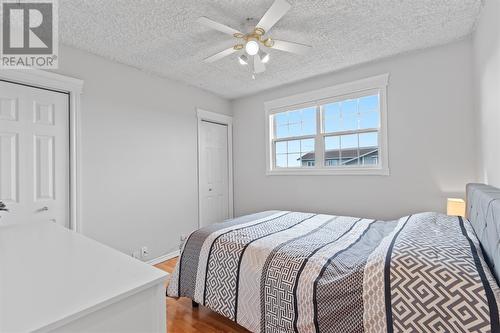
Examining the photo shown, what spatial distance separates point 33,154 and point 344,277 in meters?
2.85

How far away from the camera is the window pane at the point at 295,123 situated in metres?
3.71

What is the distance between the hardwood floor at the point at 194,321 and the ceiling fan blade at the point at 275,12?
238 cm

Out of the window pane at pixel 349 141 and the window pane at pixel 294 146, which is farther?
the window pane at pixel 294 146

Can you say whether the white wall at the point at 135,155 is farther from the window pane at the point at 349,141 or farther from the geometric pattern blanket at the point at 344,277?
the window pane at the point at 349,141

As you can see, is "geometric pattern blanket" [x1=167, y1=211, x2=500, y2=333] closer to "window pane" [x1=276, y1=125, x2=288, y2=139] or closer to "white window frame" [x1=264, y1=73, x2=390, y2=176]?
"white window frame" [x1=264, y1=73, x2=390, y2=176]

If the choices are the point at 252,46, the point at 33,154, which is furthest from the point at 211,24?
the point at 33,154

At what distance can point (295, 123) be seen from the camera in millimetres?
3887

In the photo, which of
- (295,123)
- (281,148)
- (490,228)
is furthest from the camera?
(281,148)

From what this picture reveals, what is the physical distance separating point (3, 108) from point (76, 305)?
8.02 ft

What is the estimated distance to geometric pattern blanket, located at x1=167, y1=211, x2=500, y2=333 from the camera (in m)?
1.13

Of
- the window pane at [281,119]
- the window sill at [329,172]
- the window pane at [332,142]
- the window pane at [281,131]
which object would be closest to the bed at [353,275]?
the window sill at [329,172]

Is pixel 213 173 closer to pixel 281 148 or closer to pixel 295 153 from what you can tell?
pixel 281 148

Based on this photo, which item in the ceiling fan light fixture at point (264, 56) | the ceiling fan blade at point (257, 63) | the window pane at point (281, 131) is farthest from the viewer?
the window pane at point (281, 131)

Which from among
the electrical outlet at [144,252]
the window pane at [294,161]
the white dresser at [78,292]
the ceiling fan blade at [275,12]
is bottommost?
the electrical outlet at [144,252]
